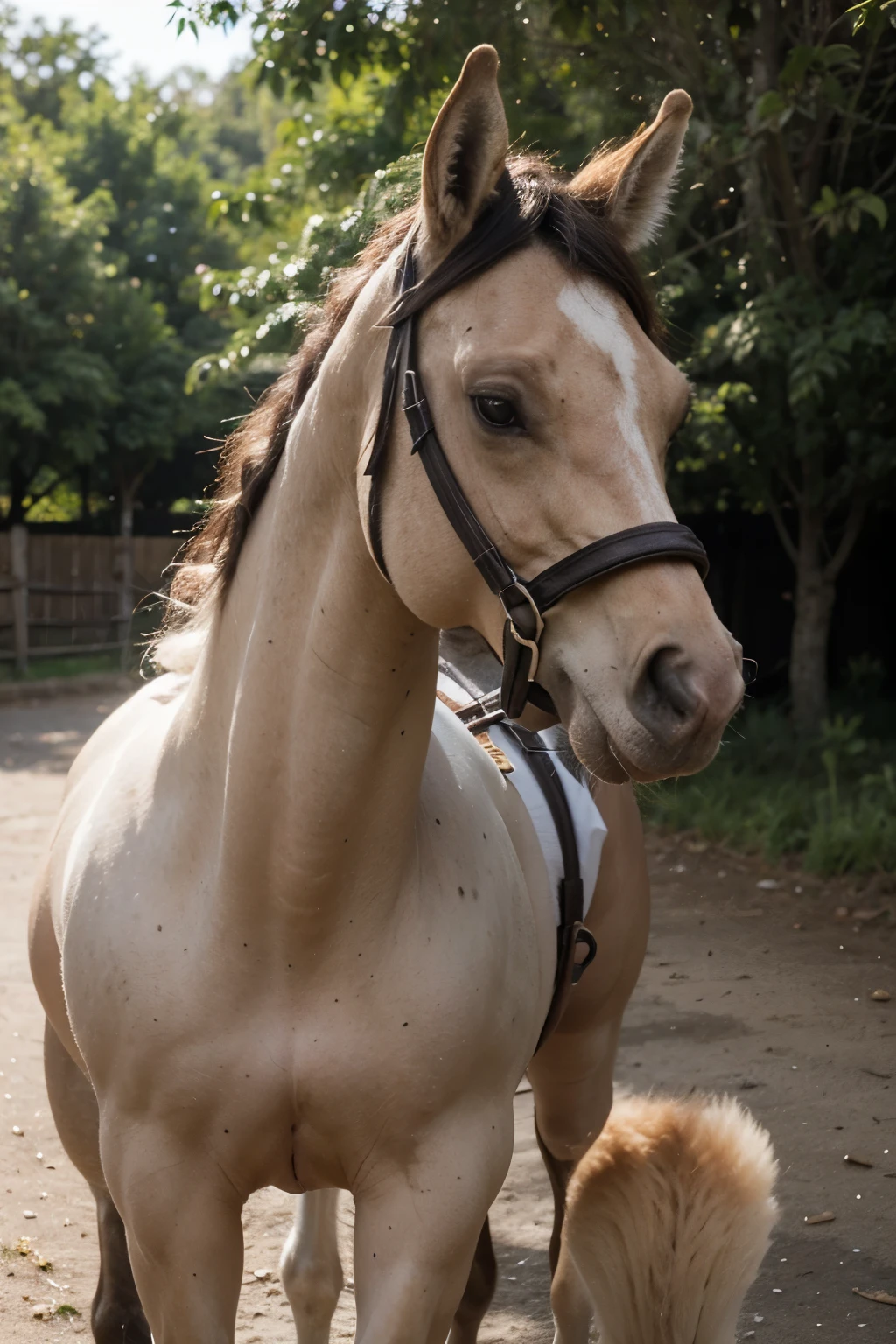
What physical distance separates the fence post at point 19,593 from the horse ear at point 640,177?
17.1 metres

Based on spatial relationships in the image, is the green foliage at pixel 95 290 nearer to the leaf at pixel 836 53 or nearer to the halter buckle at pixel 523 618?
the leaf at pixel 836 53

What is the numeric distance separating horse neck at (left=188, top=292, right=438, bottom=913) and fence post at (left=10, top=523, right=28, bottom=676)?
16874mm

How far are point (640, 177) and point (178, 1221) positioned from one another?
1.72m

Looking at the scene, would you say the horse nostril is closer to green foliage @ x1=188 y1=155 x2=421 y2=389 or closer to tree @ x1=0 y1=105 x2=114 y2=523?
green foliage @ x1=188 y1=155 x2=421 y2=389

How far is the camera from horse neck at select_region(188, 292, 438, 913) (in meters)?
1.83

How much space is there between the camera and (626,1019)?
5641mm

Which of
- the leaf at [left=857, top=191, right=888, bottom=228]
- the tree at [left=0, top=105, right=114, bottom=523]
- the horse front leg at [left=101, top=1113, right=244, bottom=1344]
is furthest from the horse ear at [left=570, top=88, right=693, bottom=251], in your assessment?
the tree at [left=0, top=105, right=114, bottom=523]

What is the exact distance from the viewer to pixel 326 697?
6.03 ft

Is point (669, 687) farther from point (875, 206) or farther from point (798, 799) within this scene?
point (798, 799)

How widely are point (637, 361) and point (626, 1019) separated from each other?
4.47 meters

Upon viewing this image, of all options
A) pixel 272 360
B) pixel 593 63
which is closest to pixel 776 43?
pixel 593 63

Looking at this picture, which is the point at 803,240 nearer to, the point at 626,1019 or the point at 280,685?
the point at 626,1019

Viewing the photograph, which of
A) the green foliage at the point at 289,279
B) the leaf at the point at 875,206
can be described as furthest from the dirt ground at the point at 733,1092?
the leaf at the point at 875,206

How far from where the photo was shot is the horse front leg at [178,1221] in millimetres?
1954
